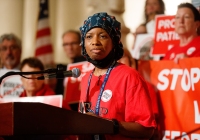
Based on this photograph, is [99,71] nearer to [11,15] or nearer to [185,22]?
[185,22]

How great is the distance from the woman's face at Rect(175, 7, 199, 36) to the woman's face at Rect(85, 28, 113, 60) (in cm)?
64

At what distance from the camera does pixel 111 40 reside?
1594 millimetres

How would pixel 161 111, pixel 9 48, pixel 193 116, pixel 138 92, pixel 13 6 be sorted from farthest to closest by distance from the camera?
1. pixel 13 6
2. pixel 9 48
3. pixel 161 111
4. pixel 193 116
5. pixel 138 92

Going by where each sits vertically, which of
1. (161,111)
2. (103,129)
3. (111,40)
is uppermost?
(111,40)

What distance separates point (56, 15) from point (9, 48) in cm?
47

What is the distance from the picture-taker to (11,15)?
10.4 feet

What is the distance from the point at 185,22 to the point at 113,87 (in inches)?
30.3

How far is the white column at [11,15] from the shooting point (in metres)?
3.15

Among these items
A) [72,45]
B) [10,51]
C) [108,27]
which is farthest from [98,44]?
[10,51]

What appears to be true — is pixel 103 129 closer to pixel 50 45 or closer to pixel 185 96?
pixel 185 96

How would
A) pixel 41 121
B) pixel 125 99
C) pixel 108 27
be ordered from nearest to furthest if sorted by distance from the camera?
pixel 41 121, pixel 125 99, pixel 108 27

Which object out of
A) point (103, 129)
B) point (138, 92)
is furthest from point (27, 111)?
point (138, 92)

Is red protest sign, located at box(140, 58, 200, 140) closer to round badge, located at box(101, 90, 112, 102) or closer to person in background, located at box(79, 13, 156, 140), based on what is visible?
person in background, located at box(79, 13, 156, 140)

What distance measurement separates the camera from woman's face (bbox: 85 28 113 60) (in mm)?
1545
